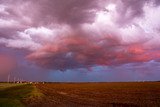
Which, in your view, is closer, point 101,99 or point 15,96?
point 101,99

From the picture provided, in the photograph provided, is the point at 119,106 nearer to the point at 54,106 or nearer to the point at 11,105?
the point at 54,106

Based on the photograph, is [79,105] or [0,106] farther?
[79,105]

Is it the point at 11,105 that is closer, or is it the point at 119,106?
the point at 11,105

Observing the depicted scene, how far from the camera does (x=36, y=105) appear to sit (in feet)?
148

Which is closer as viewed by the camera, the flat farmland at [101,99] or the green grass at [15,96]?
the green grass at [15,96]

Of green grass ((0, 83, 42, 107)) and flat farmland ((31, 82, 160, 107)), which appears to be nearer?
green grass ((0, 83, 42, 107))

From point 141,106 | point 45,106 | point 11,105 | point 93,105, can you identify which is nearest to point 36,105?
point 45,106

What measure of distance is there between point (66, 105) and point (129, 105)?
10.1 m

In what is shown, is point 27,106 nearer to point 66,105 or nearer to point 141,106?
point 66,105

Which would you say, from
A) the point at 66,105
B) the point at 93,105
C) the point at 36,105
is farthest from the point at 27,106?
the point at 93,105

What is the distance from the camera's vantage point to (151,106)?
4094cm

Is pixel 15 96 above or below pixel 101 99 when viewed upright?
above

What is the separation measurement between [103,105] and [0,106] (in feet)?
52.1

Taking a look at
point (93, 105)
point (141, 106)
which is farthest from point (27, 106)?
point (141, 106)
